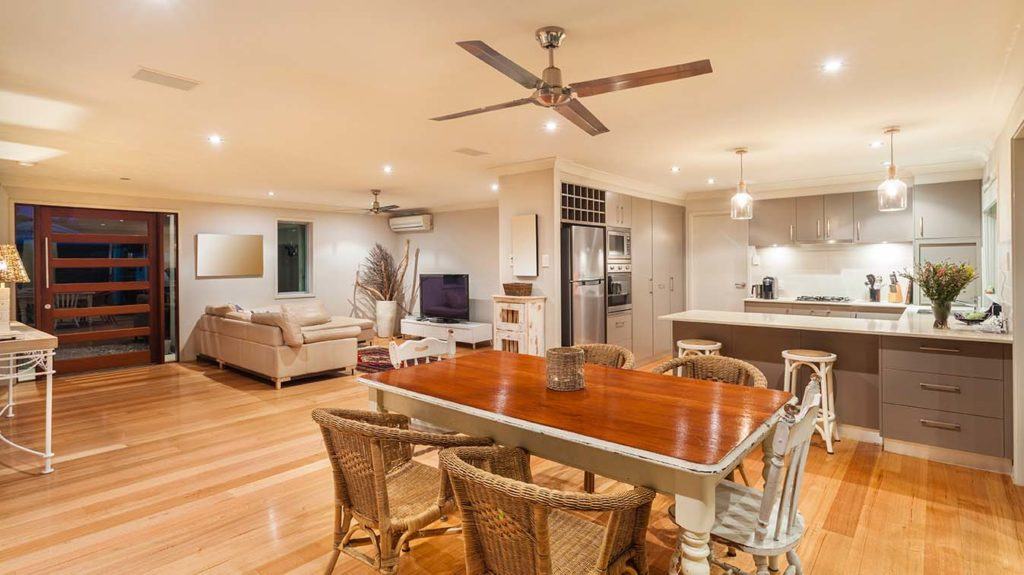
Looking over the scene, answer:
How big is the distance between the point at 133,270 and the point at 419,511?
733 cm

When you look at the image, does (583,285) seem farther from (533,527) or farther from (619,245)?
(533,527)

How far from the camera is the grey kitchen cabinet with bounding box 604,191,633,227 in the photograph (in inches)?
238

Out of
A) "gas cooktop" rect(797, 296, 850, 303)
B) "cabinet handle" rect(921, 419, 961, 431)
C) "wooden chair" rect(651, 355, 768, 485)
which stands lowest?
"cabinet handle" rect(921, 419, 961, 431)

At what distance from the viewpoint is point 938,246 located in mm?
5570

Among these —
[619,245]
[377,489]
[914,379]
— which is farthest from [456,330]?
[377,489]

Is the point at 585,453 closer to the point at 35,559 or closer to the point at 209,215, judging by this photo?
the point at 35,559

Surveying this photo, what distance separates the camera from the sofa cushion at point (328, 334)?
19.5 feet

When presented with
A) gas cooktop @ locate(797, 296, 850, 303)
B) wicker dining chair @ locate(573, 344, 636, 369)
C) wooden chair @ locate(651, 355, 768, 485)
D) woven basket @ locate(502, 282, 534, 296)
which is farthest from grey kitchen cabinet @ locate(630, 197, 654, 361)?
wooden chair @ locate(651, 355, 768, 485)

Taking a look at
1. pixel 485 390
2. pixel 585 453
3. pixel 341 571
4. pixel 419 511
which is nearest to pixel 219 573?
pixel 341 571

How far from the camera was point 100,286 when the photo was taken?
6.82 meters

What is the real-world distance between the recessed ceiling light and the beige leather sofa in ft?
17.6

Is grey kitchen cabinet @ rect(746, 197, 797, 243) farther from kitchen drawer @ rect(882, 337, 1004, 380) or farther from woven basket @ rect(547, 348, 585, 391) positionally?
woven basket @ rect(547, 348, 585, 391)

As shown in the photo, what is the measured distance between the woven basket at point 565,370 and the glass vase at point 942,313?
Answer: 9.81 feet

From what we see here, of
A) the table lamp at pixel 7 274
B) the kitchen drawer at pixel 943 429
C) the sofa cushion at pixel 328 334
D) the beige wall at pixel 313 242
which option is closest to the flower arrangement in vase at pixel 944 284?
the kitchen drawer at pixel 943 429
